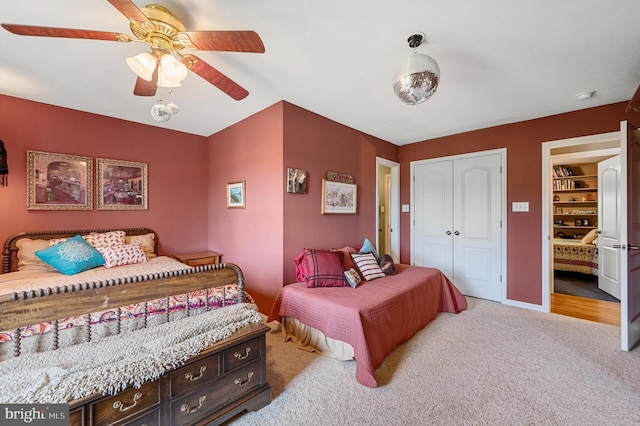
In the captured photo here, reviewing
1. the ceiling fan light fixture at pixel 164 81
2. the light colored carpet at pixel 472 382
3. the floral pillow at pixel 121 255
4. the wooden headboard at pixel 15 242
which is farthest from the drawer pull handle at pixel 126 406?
the wooden headboard at pixel 15 242

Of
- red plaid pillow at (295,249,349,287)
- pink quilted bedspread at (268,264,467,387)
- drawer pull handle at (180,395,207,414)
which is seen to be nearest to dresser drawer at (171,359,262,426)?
drawer pull handle at (180,395,207,414)

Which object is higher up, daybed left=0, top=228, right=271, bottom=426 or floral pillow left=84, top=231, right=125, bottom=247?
floral pillow left=84, top=231, right=125, bottom=247

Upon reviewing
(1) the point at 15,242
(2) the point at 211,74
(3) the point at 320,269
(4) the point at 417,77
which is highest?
(2) the point at 211,74

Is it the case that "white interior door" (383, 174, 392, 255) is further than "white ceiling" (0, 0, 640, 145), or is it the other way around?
"white interior door" (383, 174, 392, 255)

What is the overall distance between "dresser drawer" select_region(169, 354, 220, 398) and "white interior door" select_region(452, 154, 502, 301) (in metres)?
3.71

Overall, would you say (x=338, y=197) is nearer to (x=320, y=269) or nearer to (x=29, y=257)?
(x=320, y=269)

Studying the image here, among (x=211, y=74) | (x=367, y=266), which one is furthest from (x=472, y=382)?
(x=211, y=74)

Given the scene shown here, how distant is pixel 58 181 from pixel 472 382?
456cm

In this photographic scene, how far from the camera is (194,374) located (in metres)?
1.42

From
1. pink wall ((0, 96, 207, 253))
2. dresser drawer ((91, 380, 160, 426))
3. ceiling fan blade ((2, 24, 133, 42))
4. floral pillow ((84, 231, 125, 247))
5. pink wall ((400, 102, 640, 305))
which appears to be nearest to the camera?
dresser drawer ((91, 380, 160, 426))

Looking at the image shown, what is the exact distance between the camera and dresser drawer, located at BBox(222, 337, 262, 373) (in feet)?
5.08

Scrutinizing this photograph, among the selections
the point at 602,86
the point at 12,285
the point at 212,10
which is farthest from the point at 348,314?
the point at 602,86

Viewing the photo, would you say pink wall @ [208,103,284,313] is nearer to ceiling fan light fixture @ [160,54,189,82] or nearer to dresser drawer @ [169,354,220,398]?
ceiling fan light fixture @ [160,54,189,82]

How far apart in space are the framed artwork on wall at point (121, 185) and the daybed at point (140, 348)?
7.95 ft
